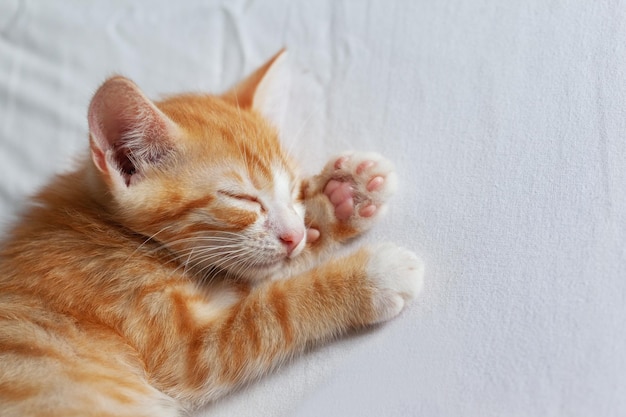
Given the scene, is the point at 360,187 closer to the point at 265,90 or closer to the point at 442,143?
the point at 442,143

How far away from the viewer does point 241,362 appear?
42.4 inches

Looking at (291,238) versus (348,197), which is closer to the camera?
(291,238)

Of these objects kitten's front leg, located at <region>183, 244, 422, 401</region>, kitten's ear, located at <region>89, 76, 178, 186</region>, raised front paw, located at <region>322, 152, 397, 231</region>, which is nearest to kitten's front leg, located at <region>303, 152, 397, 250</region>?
raised front paw, located at <region>322, 152, 397, 231</region>

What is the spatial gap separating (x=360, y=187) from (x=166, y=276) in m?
0.40

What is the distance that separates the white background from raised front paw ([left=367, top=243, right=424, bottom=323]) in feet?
0.08

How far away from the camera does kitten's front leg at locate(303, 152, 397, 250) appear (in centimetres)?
123

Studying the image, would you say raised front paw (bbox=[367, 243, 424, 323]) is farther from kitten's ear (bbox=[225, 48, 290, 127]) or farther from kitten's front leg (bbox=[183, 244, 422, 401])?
kitten's ear (bbox=[225, 48, 290, 127])

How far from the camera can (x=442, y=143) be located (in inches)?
50.5

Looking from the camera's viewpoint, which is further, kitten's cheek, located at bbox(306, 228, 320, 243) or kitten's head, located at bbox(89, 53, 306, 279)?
kitten's cheek, located at bbox(306, 228, 320, 243)

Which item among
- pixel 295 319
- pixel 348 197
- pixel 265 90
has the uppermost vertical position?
pixel 265 90

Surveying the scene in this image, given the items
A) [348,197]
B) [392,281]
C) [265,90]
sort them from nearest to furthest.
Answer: [392,281] < [348,197] < [265,90]

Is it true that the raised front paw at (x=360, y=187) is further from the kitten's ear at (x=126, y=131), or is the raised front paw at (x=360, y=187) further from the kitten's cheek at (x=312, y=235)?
the kitten's ear at (x=126, y=131)

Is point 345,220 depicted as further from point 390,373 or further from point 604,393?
point 604,393

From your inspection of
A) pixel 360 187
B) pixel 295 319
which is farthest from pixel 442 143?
pixel 295 319
